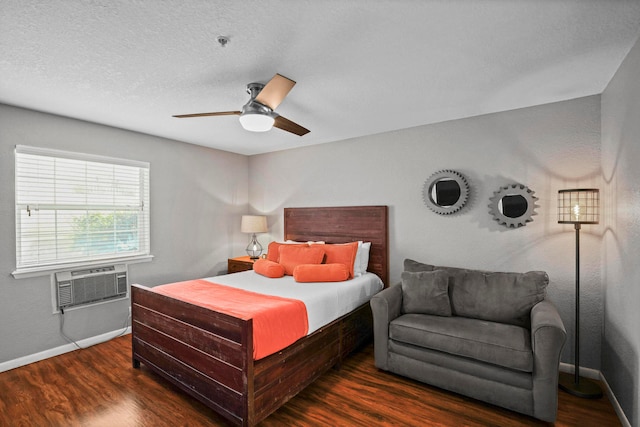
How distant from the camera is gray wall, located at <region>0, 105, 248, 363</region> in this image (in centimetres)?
300

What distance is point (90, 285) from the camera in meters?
3.47

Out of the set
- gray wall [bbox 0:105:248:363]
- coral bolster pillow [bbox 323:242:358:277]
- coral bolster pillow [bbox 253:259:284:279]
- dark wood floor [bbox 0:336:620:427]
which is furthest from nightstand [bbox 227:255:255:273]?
dark wood floor [bbox 0:336:620:427]

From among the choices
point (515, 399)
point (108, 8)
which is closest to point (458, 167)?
point (515, 399)

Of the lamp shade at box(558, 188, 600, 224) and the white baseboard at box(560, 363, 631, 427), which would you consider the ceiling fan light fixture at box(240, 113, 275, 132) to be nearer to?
the lamp shade at box(558, 188, 600, 224)

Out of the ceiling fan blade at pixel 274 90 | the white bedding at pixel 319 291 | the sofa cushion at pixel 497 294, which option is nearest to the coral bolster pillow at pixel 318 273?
the white bedding at pixel 319 291

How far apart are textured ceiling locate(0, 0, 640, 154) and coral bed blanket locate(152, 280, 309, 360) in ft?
5.65

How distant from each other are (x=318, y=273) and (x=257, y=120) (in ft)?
5.45

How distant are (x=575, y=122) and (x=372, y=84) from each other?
1893 mm

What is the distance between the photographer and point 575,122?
112 inches

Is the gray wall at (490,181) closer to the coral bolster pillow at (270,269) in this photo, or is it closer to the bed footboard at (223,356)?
the coral bolster pillow at (270,269)

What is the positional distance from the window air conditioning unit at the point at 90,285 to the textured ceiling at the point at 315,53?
169 cm

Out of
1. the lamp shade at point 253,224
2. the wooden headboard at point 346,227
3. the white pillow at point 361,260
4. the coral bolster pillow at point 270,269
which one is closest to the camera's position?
the coral bolster pillow at point 270,269

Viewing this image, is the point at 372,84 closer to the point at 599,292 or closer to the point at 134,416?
the point at 599,292

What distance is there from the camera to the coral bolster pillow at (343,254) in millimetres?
3566
